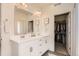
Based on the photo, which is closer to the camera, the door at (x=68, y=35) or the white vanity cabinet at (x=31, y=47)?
the white vanity cabinet at (x=31, y=47)

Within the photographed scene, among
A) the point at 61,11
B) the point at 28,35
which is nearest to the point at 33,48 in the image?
the point at 28,35

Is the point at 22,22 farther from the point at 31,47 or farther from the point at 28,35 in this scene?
the point at 31,47

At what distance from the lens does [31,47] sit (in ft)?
4.46

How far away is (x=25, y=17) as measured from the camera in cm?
140

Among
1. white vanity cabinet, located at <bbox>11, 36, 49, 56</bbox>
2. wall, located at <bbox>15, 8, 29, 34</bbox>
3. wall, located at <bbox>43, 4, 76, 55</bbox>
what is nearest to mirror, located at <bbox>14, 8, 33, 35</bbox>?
wall, located at <bbox>15, 8, 29, 34</bbox>

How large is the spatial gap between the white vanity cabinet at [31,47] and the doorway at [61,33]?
0.19m

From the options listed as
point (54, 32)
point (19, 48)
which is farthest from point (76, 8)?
point (19, 48)

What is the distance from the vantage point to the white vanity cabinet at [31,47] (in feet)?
4.19

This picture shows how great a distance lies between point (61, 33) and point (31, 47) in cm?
56

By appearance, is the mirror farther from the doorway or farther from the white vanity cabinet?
the doorway

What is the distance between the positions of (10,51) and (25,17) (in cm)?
58

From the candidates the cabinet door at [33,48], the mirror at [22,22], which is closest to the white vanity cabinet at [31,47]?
the cabinet door at [33,48]

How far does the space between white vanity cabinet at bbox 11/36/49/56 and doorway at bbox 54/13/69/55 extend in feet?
0.62

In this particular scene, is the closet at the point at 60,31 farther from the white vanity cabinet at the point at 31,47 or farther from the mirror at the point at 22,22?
the mirror at the point at 22,22
